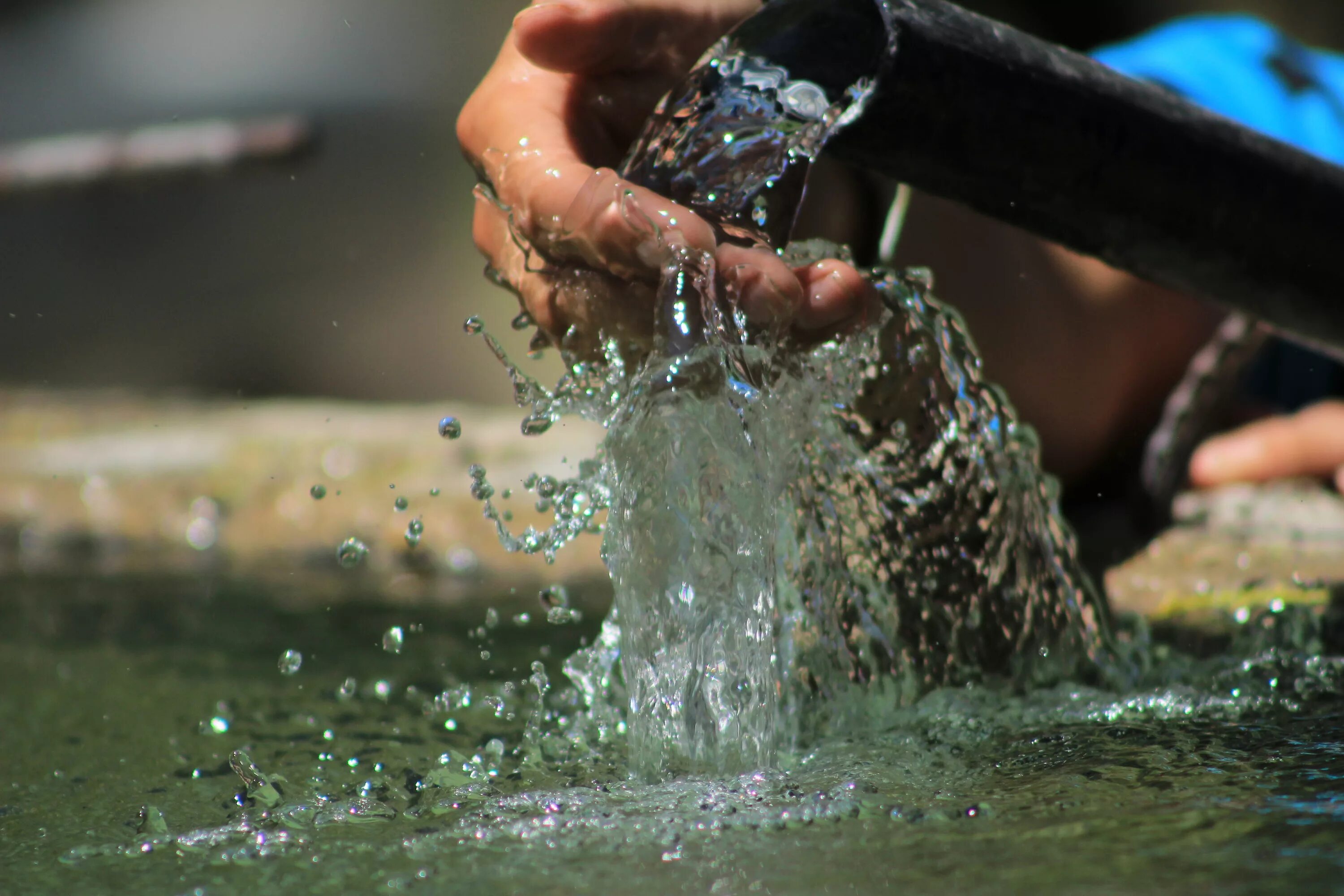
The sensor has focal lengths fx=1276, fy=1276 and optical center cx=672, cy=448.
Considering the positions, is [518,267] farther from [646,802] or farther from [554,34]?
[646,802]

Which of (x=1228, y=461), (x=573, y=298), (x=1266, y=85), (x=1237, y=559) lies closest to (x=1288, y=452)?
(x=1228, y=461)

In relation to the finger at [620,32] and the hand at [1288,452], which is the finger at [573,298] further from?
the hand at [1288,452]

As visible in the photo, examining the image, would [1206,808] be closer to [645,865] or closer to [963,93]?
[645,865]

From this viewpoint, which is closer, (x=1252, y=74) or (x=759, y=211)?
(x=759, y=211)

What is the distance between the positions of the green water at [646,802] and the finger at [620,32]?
652mm

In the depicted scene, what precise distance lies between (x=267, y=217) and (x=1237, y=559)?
4706 millimetres

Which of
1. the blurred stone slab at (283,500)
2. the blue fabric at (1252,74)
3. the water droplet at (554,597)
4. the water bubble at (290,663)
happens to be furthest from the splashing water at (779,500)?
the blue fabric at (1252,74)

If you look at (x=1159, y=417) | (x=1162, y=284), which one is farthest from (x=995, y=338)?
(x=1162, y=284)

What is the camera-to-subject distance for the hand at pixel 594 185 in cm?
107

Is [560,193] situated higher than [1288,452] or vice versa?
[560,193]

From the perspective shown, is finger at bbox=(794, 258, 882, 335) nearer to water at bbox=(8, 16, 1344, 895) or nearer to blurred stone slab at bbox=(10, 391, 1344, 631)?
water at bbox=(8, 16, 1344, 895)

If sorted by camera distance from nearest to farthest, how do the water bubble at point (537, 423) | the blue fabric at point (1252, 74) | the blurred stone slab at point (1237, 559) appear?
the water bubble at point (537, 423), the blurred stone slab at point (1237, 559), the blue fabric at point (1252, 74)

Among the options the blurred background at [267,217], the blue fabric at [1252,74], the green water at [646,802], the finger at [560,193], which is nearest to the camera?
the green water at [646,802]

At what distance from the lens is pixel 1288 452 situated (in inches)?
91.2
